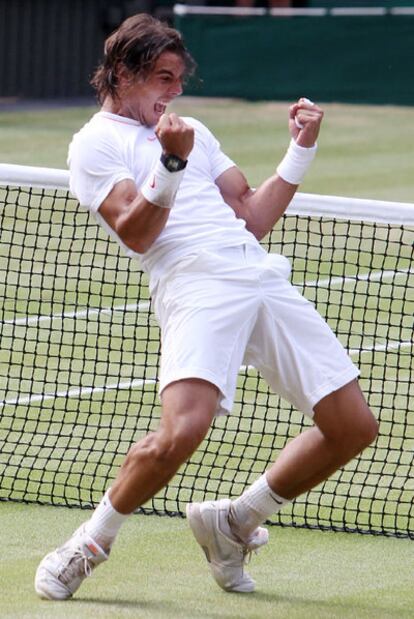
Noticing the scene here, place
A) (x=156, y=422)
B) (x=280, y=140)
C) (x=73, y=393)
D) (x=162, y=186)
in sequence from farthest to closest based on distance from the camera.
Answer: (x=280, y=140)
(x=73, y=393)
(x=156, y=422)
(x=162, y=186)

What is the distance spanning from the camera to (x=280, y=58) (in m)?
24.2

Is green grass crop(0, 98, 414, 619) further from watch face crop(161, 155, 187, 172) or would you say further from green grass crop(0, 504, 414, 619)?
watch face crop(161, 155, 187, 172)

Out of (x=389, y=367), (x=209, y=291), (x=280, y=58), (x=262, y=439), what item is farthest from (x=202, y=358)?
(x=280, y=58)

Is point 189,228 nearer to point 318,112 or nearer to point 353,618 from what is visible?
point 318,112

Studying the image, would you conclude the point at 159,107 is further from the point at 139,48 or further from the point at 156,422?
the point at 156,422

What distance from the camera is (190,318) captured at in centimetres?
527

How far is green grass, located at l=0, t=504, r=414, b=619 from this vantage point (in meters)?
5.41

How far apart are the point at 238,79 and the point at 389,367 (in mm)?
16205

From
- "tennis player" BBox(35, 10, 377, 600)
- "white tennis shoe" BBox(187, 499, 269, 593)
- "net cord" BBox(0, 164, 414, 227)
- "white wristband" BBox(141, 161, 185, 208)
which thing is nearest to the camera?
"white wristband" BBox(141, 161, 185, 208)

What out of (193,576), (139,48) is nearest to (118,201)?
(139,48)

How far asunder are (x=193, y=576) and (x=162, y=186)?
1602mm

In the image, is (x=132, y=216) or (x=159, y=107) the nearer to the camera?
(x=132, y=216)

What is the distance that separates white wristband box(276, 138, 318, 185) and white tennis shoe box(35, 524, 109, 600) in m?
1.52

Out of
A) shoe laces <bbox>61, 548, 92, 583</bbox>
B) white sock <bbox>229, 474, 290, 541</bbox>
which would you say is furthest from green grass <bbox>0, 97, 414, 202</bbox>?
shoe laces <bbox>61, 548, 92, 583</bbox>
